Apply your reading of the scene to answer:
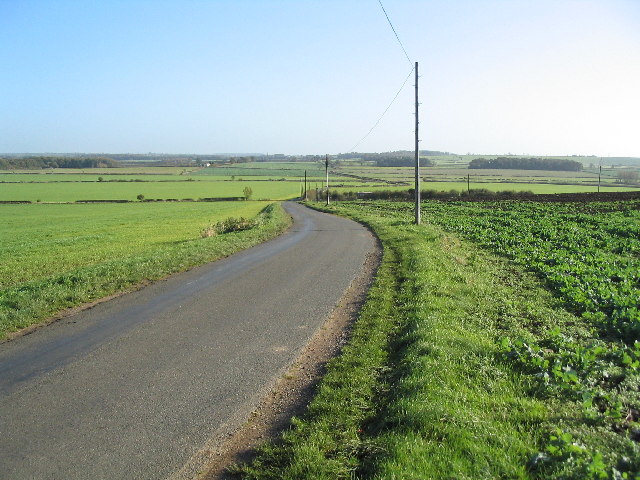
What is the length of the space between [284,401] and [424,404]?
1.71 meters

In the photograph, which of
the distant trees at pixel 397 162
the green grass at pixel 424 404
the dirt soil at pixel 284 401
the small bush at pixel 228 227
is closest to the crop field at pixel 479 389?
the green grass at pixel 424 404

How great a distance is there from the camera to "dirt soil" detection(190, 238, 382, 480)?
4.64 meters

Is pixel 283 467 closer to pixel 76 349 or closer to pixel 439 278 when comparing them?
pixel 76 349

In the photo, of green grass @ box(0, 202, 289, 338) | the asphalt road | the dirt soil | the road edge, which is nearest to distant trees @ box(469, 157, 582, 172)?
green grass @ box(0, 202, 289, 338)

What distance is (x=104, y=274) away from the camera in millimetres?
12867

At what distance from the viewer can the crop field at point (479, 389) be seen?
4.25 m

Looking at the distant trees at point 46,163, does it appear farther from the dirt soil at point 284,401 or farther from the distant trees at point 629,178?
the dirt soil at point 284,401

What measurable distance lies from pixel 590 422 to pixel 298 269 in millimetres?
10510

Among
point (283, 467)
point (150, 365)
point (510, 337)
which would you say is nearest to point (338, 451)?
point (283, 467)

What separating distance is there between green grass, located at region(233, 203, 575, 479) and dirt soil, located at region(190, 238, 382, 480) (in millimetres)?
178

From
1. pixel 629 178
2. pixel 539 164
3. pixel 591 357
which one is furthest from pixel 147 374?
pixel 539 164

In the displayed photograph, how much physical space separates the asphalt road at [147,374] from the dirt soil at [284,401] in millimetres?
178

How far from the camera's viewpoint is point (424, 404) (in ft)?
16.8

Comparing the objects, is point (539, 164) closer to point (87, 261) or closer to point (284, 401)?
point (87, 261)
